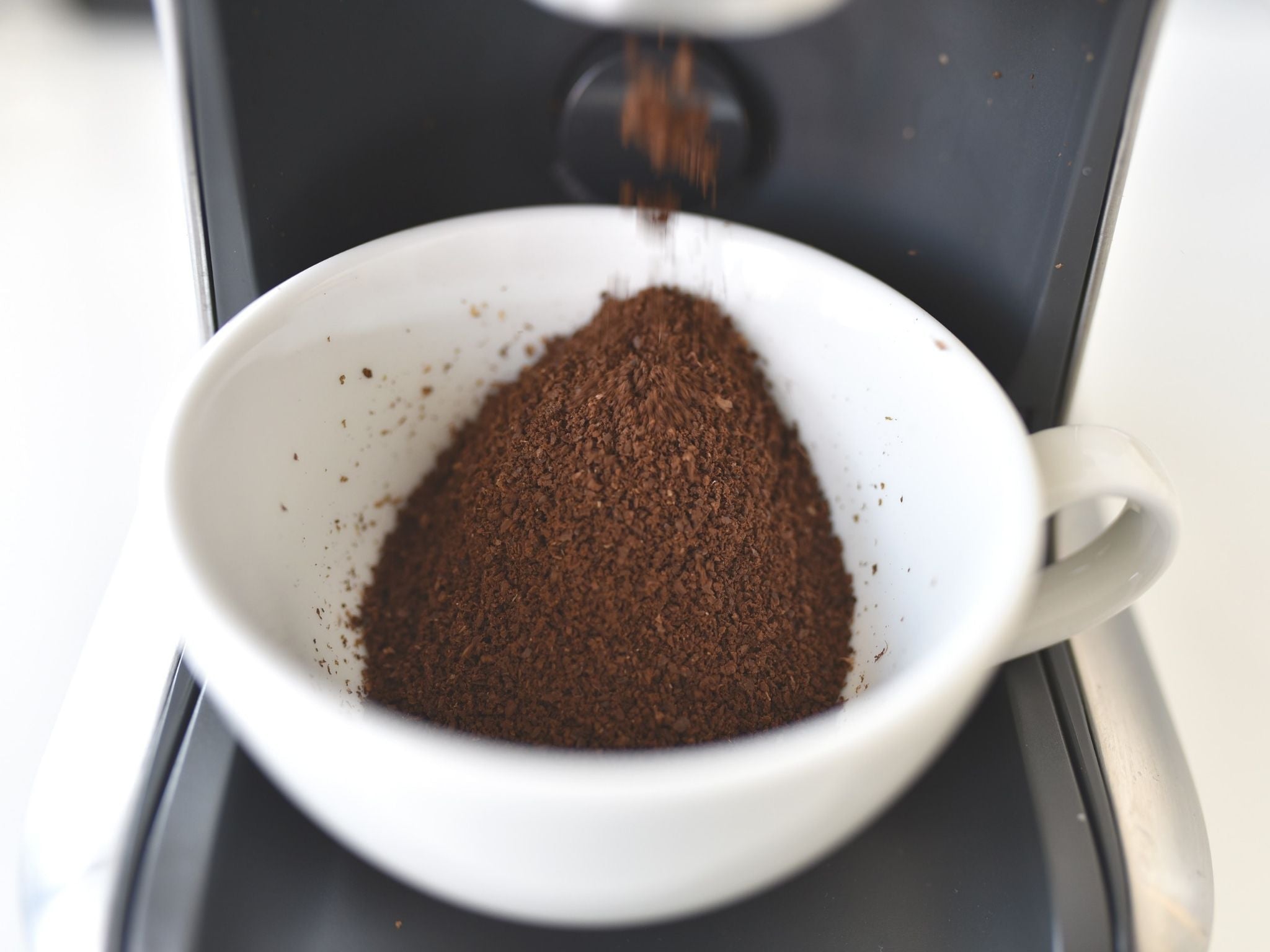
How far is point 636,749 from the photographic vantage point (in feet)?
1.09

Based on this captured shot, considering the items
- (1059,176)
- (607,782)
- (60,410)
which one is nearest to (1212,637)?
(1059,176)

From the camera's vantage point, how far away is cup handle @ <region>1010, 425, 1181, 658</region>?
1.02 ft

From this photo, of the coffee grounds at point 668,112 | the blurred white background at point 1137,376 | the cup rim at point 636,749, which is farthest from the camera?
the blurred white background at point 1137,376

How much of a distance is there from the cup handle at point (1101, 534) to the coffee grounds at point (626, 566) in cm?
8

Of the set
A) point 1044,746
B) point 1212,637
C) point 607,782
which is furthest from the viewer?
point 1212,637

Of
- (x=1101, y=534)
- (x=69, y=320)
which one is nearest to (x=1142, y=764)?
(x=1101, y=534)

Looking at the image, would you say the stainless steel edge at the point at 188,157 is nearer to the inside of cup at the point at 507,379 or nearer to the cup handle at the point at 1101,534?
the inside of cup at the point at 507,379

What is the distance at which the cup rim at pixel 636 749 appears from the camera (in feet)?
0.77

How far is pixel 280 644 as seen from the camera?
1.05ft

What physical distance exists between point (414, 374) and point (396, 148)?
0.09 m

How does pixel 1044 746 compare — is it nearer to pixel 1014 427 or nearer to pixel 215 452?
pixel 1014 427

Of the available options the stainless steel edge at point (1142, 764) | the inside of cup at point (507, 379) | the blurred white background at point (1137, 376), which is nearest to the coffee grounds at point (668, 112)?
the inside of cup at point (507, 379)

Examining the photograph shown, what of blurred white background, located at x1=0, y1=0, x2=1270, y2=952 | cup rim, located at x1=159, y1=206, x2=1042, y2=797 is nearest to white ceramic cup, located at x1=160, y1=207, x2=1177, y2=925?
cup rim, located at x1=159, y1=206, x2=1042, y2=797

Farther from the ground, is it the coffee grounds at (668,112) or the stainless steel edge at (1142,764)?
the coffee grounds at (668,112)
